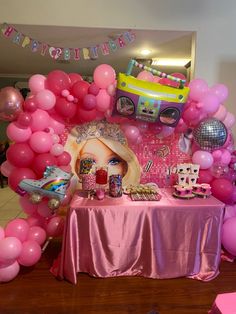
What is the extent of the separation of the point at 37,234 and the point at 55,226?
0.17 m

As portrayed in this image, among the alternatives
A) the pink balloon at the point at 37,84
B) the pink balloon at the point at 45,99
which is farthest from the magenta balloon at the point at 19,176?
the pink balloon at the point at 37,84

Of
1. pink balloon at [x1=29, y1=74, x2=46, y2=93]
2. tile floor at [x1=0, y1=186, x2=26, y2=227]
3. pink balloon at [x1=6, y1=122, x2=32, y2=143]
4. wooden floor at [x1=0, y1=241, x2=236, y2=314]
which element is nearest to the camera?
wooden floor at [x1=0, y1=241, x2=236, y2=314]

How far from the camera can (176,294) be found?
1.91 meters

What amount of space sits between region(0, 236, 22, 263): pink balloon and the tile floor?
1365 mm

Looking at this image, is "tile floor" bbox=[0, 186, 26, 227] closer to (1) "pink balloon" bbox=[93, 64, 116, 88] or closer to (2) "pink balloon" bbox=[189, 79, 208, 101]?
(1) "pink balloon" bbox=[93, 64, 116, 88]

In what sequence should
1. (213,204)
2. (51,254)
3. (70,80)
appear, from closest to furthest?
(213,204) → (70,80) → (51,254)

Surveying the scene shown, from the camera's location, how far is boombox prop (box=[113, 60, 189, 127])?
2127mm

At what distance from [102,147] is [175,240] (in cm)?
111

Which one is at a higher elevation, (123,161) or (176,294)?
(123,161)

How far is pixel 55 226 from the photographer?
2.30 m

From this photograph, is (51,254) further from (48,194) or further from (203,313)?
(203,313)

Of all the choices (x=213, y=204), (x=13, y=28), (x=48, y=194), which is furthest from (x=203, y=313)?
(x=13, y=28)

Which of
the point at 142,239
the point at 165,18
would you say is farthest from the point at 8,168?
the point at 165,18

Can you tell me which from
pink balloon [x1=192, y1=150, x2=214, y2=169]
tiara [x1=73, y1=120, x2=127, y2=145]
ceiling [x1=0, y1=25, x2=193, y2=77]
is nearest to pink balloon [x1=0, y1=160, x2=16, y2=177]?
tiara [x1=73, y1=120, x2=127, y2=145]
